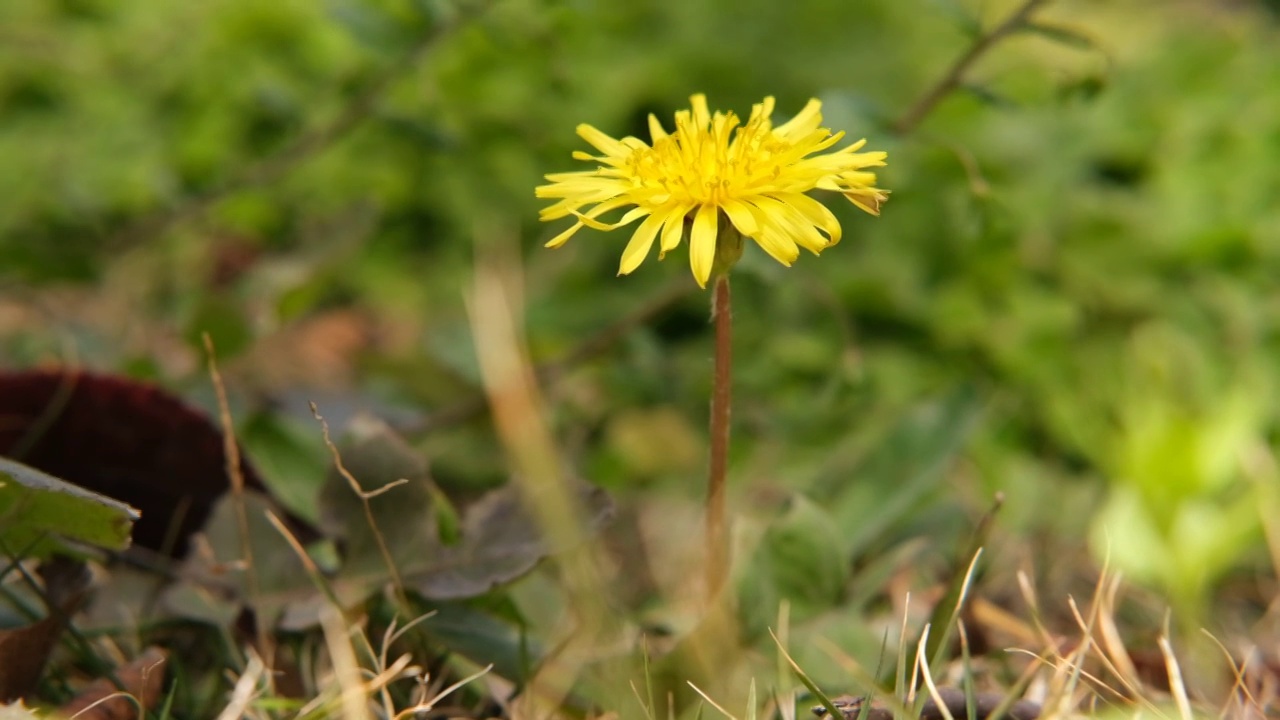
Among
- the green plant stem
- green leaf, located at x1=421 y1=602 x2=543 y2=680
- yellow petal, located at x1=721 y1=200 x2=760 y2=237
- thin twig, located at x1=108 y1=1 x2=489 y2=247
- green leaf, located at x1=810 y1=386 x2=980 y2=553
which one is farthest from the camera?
thin twig, located at x1=108 y1=1 x2=489 y2=247

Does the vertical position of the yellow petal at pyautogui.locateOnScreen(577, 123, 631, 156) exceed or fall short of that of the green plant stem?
it exceeds it

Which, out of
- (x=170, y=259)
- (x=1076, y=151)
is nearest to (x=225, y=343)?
(x=170, y=259)

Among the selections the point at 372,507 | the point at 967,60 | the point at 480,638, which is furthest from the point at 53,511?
the point at 967,60

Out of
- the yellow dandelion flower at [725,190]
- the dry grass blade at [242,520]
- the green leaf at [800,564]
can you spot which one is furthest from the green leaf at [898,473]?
the dry grass blade at [242,520]

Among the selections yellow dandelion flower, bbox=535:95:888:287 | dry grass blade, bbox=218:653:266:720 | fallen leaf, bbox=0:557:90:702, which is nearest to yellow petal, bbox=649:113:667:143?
yellow dandelion flower, bbox=535:95:888:287

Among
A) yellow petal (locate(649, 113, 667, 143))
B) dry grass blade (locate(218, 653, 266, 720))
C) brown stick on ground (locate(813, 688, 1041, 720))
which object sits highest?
yellow petal (locate(649, 113, 667, 143))

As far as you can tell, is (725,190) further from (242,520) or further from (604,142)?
(242,520)

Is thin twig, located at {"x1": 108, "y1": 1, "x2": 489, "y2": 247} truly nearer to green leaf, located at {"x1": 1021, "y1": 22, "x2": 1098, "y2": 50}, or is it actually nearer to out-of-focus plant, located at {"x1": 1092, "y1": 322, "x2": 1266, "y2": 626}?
green leaf, located at {"x1": 1021, "y1": 22, "x2": 1098, "y2": 50}
